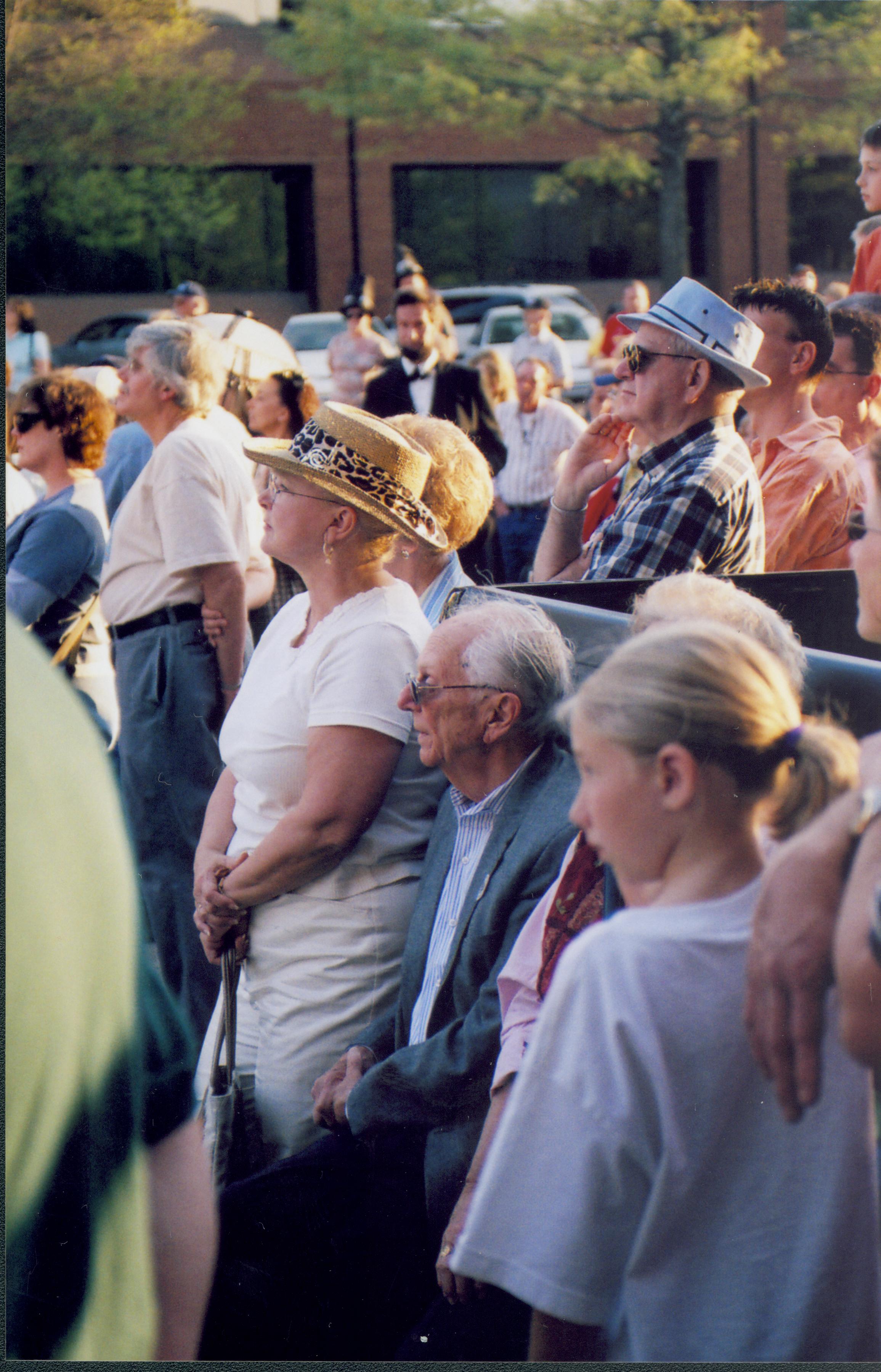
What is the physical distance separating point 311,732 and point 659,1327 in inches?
51.3

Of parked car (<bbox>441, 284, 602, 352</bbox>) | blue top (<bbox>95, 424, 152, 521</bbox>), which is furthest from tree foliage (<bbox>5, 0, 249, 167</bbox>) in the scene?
parked car (<bbox>441, 284, 602, 352</bbox>)

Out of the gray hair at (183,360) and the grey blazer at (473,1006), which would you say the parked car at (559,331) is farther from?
the grey blazer at (473,1006)

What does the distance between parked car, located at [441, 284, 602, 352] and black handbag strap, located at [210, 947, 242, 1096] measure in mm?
7082

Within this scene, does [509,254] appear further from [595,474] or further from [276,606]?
[595,474]

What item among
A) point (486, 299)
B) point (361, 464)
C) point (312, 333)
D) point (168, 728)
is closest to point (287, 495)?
point (361, 464)

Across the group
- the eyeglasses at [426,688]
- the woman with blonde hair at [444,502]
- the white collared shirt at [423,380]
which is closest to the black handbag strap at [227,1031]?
the eyeglasses at [426,688]

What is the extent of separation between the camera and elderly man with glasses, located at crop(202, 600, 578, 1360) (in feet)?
7.23

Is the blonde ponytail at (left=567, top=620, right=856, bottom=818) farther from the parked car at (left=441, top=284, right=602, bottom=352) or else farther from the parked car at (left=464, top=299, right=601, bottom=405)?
the parked car at (left=464, top=299, right=601, bottom=405)

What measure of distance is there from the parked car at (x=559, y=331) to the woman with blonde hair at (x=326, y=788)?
10243 millimetres

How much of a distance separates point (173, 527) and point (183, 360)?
571 mm

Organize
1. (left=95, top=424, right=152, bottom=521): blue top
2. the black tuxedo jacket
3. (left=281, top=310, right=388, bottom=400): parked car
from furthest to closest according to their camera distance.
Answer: (left=281, top=310, right=388, bottom=400): parked car → the black tuxedo jacket → (left=95, top=424, right=152, bottom=521): blue top

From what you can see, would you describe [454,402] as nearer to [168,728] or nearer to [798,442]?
[168,728]

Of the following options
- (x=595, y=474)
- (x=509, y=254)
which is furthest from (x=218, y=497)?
(x=509, y=254)

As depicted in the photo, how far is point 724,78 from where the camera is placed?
309 centimetres
